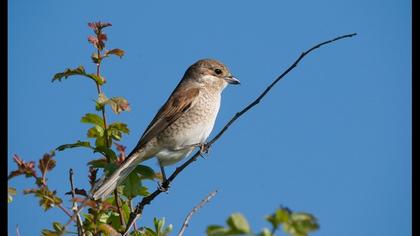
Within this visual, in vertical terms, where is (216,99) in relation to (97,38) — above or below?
above

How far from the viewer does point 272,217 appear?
1565mm

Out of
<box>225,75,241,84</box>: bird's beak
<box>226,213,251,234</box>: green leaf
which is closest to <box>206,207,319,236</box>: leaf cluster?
<box>226,213,251,234</box>: green leaf

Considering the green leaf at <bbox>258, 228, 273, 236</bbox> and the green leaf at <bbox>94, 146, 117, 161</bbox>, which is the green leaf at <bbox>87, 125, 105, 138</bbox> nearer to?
the green leaf at <bbox>94, 146, 117, 161</bbox>

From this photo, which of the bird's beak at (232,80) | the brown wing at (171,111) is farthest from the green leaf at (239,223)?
the bird's beak at (232,80)

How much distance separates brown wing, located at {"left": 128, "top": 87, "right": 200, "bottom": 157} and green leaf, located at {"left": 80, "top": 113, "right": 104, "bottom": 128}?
146 centimetres

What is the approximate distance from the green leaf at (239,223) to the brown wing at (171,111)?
3672 mm

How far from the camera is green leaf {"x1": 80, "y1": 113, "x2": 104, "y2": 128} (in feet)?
12.0

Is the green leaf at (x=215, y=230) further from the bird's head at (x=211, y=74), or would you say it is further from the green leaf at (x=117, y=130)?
the bird's head at (x=211, y=74)

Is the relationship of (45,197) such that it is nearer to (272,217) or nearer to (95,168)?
(95,168)

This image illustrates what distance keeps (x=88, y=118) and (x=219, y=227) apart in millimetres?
2243

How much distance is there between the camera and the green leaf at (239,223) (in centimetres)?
150
